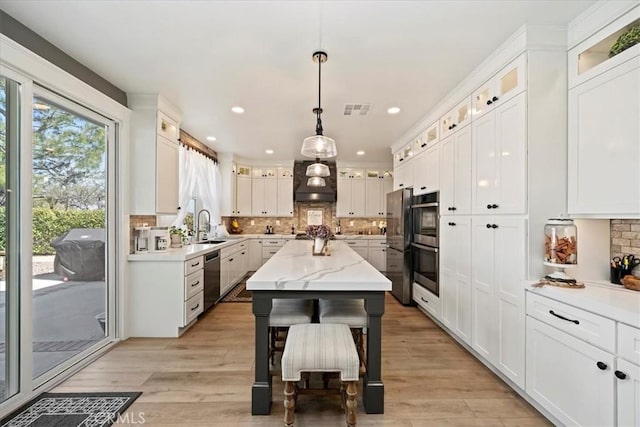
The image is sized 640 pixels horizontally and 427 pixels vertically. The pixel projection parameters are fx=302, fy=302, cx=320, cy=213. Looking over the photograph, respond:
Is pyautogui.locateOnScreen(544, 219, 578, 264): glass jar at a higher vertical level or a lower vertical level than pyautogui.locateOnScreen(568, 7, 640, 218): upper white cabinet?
lower

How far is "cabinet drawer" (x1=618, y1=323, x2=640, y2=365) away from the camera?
1.36m

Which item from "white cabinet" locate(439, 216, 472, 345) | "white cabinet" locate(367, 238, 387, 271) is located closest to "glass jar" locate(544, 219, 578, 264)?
"white cabinet" locate(439, 216, 472, 345)

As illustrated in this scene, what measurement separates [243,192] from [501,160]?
5302mm

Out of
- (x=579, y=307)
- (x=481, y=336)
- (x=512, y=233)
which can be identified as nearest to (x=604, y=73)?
(x=512, y=233)

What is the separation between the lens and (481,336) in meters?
2.59

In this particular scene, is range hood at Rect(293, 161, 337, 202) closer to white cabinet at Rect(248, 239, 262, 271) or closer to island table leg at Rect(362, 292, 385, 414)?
white cabinet at Rect(248, 239, 262, 271)

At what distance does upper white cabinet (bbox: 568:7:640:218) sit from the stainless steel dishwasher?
3676 millimetres

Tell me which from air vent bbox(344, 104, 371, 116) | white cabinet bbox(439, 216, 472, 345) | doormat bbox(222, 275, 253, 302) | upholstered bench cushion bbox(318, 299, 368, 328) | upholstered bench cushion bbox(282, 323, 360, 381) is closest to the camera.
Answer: upholstered bench cushion bbox(282, 323, 360, 381)

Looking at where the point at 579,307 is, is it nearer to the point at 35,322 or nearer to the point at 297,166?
the point at 35,322

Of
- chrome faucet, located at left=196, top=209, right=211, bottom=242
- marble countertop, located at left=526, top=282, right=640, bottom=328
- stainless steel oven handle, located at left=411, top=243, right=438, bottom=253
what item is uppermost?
chrome faucet, located at left=196, top=209, right=211, bottom=242

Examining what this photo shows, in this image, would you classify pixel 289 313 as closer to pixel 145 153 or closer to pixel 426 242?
pixel 426 242

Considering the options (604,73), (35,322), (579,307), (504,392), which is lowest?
(504,392)

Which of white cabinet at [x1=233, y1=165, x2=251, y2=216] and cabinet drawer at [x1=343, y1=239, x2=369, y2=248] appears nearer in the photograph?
cabinet drawer at [x1=343, y1=239, x2=369, y2=248]

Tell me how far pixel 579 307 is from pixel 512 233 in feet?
2.17
